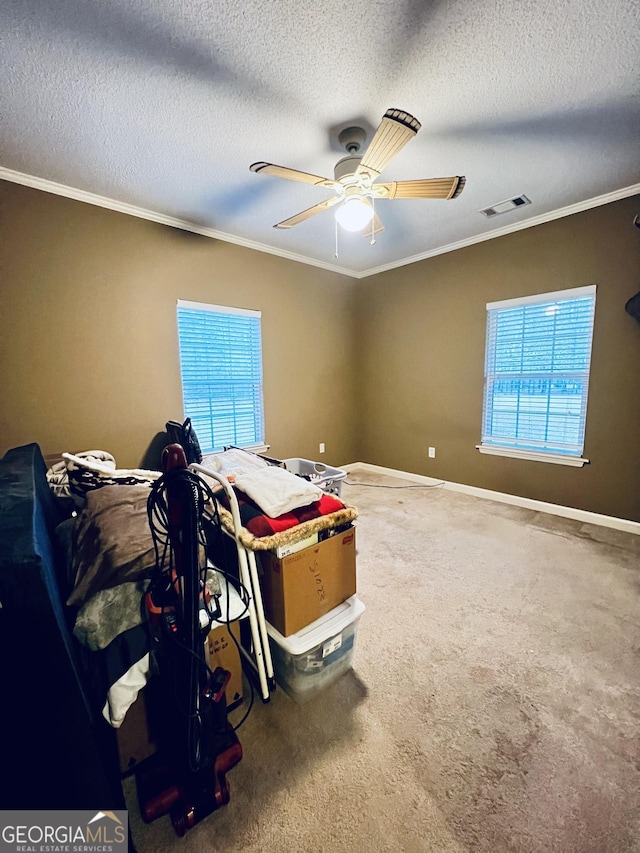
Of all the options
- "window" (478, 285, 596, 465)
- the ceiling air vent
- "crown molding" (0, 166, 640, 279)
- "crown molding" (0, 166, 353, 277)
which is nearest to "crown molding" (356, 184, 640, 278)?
"crown molding" (0, 166, 640, 279)

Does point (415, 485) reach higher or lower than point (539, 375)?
lower

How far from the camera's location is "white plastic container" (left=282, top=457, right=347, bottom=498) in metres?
2.79

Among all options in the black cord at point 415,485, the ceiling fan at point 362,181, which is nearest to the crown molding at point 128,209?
the ceiling fan at point 362,181

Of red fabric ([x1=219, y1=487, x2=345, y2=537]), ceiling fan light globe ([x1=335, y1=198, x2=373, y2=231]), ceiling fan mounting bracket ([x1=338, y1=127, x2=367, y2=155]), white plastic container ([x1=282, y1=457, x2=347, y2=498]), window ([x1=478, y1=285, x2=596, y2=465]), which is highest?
ceiling fan mounting bracket ([x1=338, y1=127, x2=367, y2=155])

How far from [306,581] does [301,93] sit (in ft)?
7.76

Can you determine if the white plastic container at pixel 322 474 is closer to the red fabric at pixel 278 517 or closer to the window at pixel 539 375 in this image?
the red fabric at pixel 278 517

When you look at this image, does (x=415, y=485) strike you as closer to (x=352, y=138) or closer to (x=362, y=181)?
(x=362, y=181)

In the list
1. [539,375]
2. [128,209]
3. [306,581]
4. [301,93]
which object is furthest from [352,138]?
[539,375]

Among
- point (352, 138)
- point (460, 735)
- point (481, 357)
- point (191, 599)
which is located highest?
point (352, 138)

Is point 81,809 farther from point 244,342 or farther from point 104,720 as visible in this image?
point 244,342

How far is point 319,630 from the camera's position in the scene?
4.56 feet

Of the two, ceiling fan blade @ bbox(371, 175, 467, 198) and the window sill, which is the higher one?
ceiling fan blade @ bbox(371, 175, 467, 198)

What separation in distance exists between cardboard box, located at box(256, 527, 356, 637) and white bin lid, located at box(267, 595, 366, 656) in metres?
0.02

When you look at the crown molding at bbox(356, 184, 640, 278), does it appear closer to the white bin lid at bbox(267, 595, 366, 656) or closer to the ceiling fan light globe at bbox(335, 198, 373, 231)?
the ceiling fan light globe at bbox(335, 198, 373, 231)
